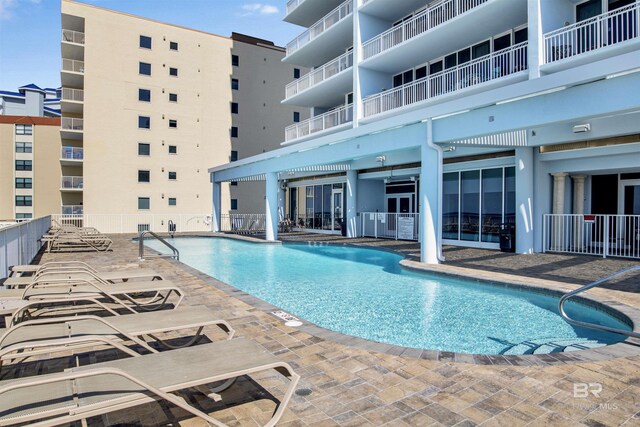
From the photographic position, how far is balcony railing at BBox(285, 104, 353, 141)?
20608mm

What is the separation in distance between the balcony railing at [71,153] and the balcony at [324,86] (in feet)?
51.0

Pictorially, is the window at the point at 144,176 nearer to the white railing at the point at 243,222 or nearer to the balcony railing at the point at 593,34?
the white railing at the point at 243,222

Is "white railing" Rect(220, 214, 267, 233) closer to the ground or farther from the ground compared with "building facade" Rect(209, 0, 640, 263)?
closer to the ground

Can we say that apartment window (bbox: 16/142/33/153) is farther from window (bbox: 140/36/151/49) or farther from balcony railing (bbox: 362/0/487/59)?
balcony railing (bbox: 362/0/487/59)

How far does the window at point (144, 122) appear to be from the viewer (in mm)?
29109

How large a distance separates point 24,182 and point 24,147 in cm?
371

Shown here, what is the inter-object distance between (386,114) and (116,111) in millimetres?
20730

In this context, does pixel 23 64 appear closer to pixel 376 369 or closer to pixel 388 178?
pixel 388 178

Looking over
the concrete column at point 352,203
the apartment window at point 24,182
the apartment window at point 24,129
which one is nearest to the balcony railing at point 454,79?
the concrete column at point 352,203

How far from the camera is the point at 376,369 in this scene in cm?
368

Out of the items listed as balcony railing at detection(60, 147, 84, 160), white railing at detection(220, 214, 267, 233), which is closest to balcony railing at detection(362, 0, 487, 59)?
white railing at detection(220, 214, 267, 233)

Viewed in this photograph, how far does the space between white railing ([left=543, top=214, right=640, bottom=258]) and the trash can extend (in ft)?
2.85

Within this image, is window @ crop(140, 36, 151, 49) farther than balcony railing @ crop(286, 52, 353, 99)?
Yes

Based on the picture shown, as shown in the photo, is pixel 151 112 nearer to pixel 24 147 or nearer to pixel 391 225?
pixel 391 225
